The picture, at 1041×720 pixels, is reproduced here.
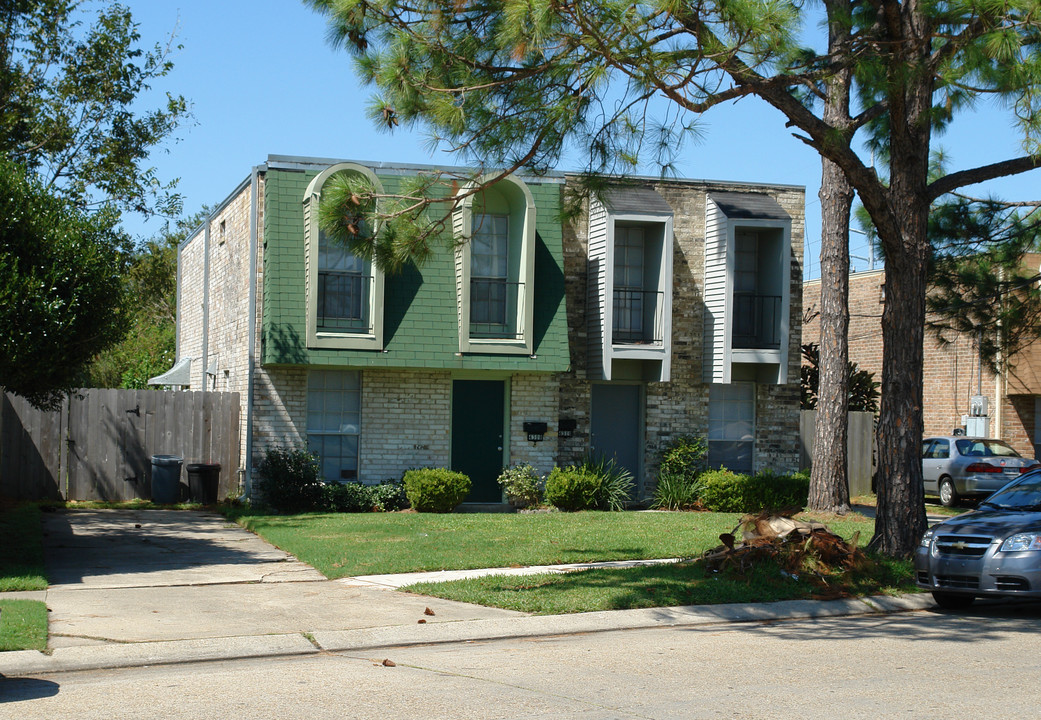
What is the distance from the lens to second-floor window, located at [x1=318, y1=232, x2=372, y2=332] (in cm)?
1922

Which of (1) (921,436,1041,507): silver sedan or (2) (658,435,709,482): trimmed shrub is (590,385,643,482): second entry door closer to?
(2) (658,435,709,482): trimmed shrub

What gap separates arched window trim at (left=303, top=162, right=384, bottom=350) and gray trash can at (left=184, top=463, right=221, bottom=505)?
131 inches

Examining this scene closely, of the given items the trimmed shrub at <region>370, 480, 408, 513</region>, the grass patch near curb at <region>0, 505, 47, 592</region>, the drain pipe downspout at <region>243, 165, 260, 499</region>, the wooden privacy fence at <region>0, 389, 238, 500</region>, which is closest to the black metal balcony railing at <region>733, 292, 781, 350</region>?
the trimmed shrub at <region>370, 480, 408, 513</region>

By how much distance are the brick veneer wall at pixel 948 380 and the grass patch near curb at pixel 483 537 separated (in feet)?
40.4

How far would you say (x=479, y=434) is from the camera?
2058 centimetres

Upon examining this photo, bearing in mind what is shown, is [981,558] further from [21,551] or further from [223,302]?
[223,302]

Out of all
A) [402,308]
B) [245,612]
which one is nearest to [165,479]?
[402,308]

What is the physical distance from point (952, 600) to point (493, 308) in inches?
441

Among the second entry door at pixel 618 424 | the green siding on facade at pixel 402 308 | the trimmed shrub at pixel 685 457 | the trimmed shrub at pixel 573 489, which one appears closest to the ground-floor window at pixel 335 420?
the green siding on facade at pixel 402 308

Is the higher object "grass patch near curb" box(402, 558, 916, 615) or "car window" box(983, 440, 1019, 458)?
"car window" box(983, 440, 1019, 458)

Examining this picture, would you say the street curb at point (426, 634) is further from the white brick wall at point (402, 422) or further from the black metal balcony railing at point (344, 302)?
the black metal balcony railing at point (344, 302)

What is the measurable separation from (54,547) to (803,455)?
1560cm

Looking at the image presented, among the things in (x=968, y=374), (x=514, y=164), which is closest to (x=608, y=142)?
(x=514, y=164)

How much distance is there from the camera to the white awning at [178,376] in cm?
2473
